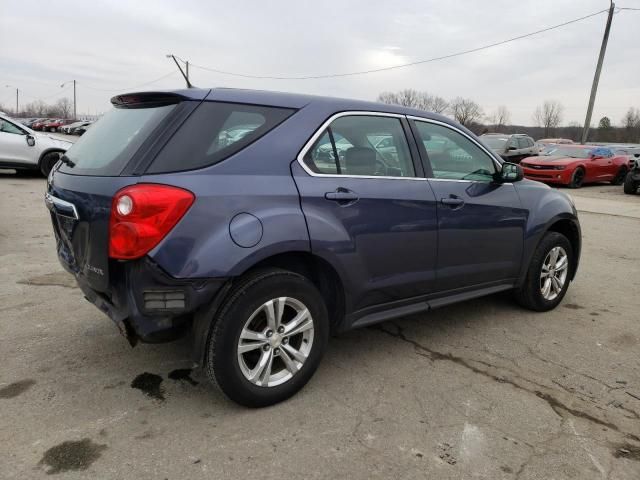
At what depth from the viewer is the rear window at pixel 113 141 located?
2723 mm

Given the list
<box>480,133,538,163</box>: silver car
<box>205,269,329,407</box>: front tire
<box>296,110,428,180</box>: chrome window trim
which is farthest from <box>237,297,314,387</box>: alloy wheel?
<box>480,133,538,163</box>: silver car

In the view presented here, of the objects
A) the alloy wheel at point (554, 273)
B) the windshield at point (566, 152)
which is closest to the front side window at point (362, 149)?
the alloy wheel at point (554, 273)

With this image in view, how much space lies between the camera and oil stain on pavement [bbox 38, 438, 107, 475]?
7.63ft

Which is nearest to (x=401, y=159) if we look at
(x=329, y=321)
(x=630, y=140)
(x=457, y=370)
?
(x=329, y=321)

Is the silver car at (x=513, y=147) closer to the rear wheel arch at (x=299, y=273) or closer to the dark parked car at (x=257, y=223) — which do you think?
the dark parked car at (x=257, y=223)

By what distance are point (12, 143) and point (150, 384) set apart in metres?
11.2

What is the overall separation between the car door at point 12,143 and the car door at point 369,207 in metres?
11.4

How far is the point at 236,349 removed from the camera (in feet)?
8.82

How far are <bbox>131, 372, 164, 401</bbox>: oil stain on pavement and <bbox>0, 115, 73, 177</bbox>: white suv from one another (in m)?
10.6

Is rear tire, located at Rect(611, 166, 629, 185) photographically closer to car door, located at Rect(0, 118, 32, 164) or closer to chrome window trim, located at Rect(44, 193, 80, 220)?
car door, located at Rect(0, 118, 32, 164)

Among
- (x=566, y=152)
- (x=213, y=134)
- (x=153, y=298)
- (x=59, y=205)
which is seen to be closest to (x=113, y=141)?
(x=59, y=205)

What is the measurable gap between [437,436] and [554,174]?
16007 mm

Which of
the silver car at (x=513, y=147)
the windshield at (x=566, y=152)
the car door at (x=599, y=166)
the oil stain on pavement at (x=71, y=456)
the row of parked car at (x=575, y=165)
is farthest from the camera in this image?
the silver car at (x=513, y=147)

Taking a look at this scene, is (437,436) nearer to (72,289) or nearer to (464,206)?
(464,206)
